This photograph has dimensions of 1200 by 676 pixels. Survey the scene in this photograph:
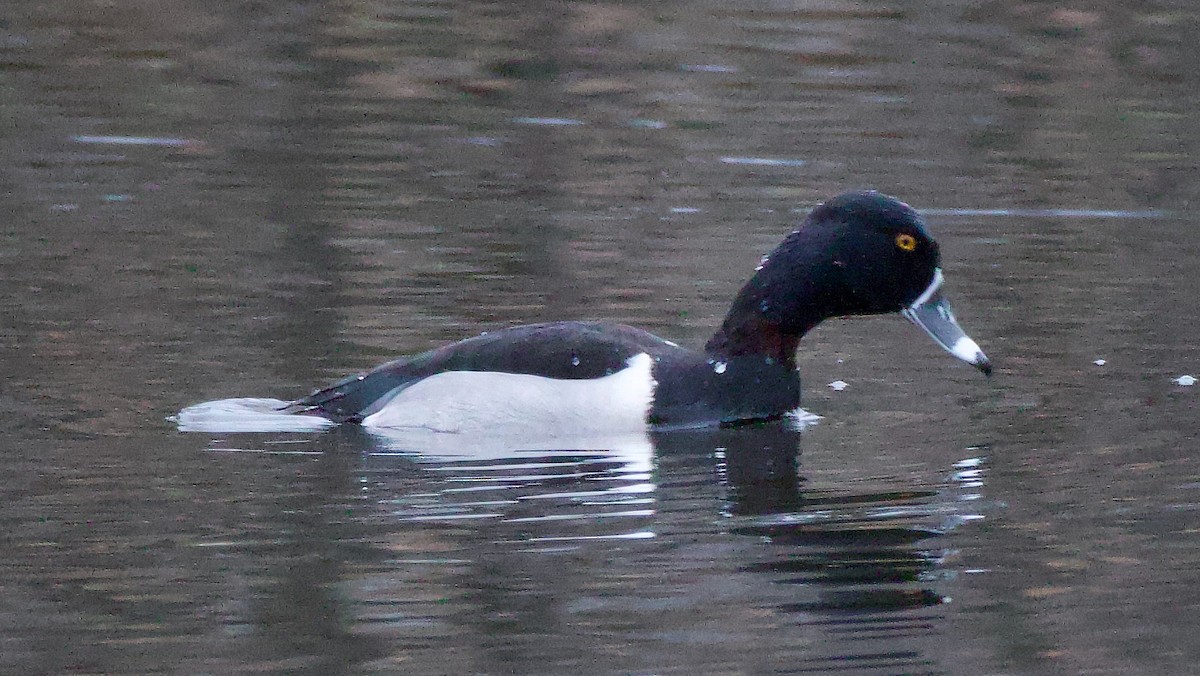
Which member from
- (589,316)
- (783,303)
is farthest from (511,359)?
(589,316)

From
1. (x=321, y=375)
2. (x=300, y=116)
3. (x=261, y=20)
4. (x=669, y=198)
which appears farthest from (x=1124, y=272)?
(x=261, y=20)

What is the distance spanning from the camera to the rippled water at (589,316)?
20.6ft

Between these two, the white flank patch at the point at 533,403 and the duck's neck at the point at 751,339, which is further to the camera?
the duck's neck at the point at 751,339

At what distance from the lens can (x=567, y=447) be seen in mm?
8336

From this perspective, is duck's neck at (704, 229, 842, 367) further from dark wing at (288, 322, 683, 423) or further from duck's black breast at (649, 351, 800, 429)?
dark wing at (288, 322, 683, 423)

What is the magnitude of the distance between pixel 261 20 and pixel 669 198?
7105mm

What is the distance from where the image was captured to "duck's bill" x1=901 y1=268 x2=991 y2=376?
344 inches

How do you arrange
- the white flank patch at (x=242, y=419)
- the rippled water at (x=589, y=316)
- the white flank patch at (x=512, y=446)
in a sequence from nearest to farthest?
the rippled water at (x=589, y=316) → the white flank patch at (x=512, y=446) → the white flank patch at (x=242, y=419)

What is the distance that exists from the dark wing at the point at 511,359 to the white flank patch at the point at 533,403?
0.04 meters

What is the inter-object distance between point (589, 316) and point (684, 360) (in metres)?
1.65

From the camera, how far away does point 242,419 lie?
851cm

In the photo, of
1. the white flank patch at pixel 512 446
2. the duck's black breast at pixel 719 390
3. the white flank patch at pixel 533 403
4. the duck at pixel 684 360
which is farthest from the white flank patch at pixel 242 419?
the duck's black breast at pixel 719 390

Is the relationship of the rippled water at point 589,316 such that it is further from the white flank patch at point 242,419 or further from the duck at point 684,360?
the duck at point 684,360

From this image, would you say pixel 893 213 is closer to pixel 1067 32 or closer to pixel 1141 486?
pixel 1141 486
